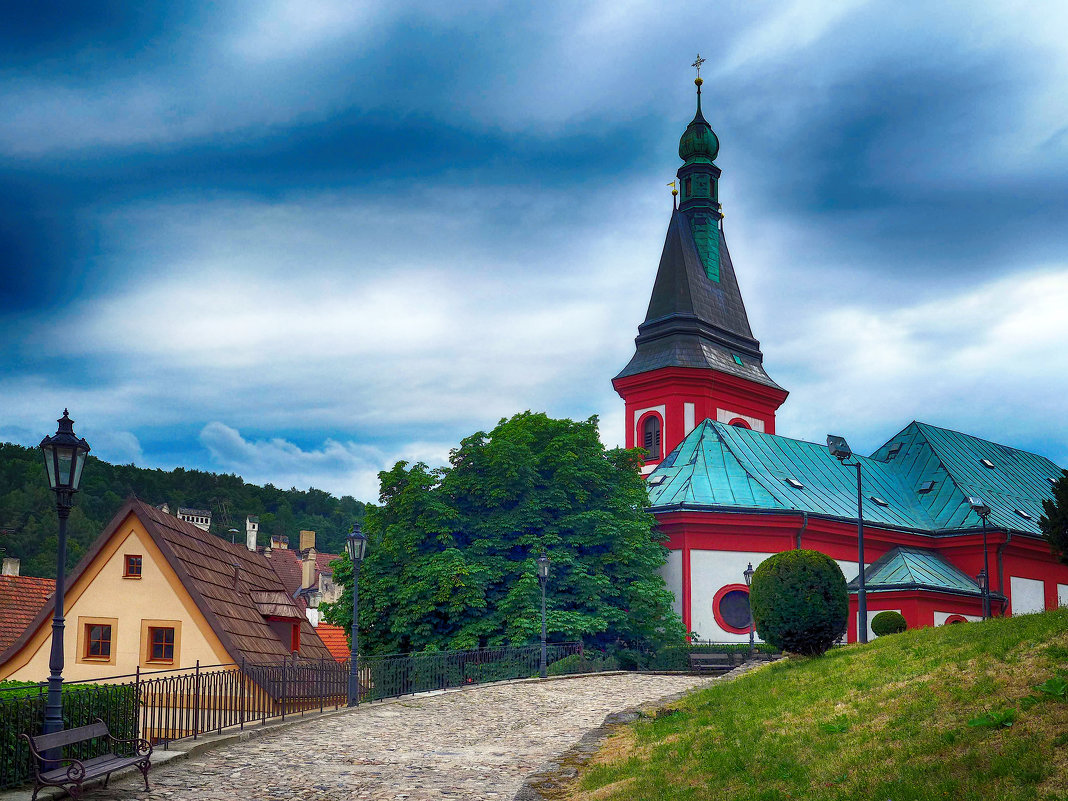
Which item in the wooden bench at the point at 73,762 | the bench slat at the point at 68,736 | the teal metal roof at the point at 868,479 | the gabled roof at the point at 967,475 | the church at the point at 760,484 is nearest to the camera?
the wooden bench at the point at 73,762

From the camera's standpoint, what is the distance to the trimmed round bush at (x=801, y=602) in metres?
17.7

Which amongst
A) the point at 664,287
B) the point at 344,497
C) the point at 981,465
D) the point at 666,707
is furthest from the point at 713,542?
the point at 344,497

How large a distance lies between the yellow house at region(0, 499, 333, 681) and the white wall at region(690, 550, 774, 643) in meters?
14.9

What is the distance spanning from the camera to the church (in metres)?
35.9

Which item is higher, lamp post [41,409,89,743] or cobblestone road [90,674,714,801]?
lamp post [41,409,89,743]

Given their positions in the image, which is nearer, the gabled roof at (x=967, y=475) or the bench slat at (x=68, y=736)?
the bench slat at (x=68, y=736)

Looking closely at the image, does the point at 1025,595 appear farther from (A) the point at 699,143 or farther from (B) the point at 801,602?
(B) the point at 801,602

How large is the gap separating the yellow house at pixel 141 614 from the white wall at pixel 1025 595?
29.1 meters

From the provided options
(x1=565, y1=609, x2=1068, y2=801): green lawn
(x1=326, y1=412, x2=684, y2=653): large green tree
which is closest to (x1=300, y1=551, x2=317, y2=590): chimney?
(x1=326, y1=412, x2=684, y2=653): large green tree

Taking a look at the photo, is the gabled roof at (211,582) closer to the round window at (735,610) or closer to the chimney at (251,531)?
the round window at (735,610)

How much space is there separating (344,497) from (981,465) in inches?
3160

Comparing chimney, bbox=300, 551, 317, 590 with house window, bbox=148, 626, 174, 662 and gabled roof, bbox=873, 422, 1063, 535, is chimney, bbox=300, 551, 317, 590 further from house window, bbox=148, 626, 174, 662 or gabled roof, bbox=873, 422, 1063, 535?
house window, bbox=148, 626, 174, 662

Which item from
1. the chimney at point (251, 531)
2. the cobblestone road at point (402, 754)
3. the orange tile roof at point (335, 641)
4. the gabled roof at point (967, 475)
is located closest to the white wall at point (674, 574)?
the orange tile roof at point (335, 641)

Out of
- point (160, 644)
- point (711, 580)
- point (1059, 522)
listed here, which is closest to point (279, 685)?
point (160, 644)
